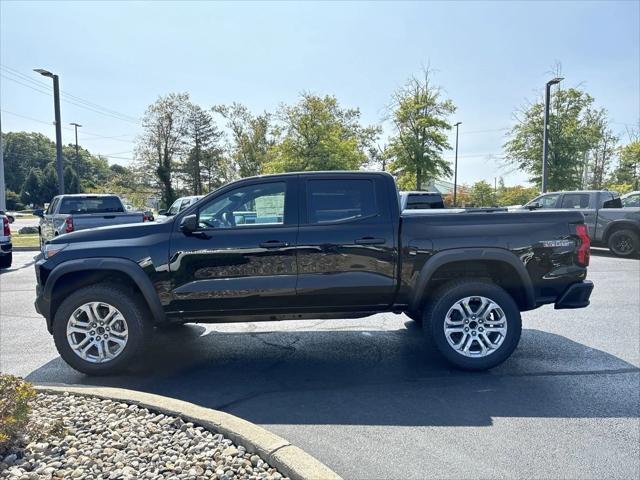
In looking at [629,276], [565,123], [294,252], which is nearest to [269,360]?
[294,252]

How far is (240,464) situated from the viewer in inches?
107

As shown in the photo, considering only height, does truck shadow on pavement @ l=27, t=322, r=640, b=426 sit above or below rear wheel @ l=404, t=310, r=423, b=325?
below

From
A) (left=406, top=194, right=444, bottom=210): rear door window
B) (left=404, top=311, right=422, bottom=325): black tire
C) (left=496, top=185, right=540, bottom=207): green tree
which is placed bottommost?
(left=404, top=311, right=422, bottom=325): black tire

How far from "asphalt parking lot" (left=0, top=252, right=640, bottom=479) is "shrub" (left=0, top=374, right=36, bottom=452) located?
144 centimetres

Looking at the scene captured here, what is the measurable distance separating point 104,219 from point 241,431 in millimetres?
8622

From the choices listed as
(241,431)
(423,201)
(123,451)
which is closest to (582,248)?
(241,431)

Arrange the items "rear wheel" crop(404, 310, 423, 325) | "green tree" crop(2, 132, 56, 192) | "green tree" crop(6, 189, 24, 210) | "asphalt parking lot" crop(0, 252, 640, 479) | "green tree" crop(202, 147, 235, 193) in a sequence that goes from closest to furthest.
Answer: "asphalt parking lot" crop(0, 252, 640, 479)
"rear wheel" crop(404, 310, 423, 325)
"green tree" crop(202, 147, 235, 193)
"green tree" crop(6, 189, 24, 210)
"green tree" crop(2, 132, 56, 192)

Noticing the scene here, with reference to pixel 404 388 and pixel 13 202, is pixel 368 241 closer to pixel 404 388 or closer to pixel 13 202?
pixel 404 388

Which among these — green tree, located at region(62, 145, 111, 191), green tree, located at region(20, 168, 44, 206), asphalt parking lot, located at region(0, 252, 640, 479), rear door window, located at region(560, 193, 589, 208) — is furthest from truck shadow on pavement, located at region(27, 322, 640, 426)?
green tree, located at region(62, 145, 111, 191)

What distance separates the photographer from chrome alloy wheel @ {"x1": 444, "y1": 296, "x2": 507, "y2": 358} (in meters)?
4.68

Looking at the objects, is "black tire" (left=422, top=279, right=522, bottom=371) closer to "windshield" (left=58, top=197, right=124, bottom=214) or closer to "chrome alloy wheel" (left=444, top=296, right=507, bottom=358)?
"chrome alloy wheel" (left=444, top=296, right=507, bottom=358)

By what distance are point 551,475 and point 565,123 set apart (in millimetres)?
25411

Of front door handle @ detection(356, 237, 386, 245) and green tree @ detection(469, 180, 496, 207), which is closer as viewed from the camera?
front door handle @ detection(356, 237, 386, 245)

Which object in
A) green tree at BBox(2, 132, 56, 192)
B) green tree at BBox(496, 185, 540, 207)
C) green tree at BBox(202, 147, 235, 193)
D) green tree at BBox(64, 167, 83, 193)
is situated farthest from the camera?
green tree at BBox(2, 132, 56, 192)
